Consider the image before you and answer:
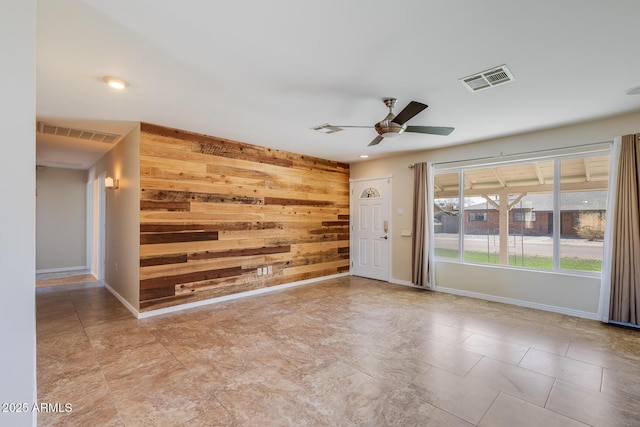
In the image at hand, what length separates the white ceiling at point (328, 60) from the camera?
1.81 metres

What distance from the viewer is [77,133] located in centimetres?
434

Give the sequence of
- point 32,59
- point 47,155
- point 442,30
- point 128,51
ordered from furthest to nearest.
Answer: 1. point 47,155
2. point 128,51
3. point 442,30
4. point 32,59

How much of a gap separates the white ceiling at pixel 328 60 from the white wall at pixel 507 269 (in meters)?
0.32

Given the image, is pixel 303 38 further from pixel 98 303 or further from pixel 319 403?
pixel 98 303

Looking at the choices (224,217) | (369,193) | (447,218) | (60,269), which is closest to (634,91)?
(447,218)

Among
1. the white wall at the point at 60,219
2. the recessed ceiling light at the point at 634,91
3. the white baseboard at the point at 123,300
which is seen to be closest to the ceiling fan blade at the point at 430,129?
the recessed ceiling light at the point at 634,91

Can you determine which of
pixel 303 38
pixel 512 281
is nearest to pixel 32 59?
pixel 303 38

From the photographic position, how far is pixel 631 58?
2303 millimetres

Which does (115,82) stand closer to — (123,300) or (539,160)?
(123,300)

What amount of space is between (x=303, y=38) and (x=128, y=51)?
1361 millimetres

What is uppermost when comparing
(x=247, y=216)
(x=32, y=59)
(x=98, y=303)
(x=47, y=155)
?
(x=47, y=155)

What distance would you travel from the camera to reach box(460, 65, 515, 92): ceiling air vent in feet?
8.26

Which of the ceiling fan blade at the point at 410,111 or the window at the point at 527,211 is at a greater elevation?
the ceiling fan blade at the point at 410,111

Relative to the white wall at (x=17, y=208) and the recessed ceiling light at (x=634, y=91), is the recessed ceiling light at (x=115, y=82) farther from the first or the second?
the recessed ceiling light at (x=634, y=91)
